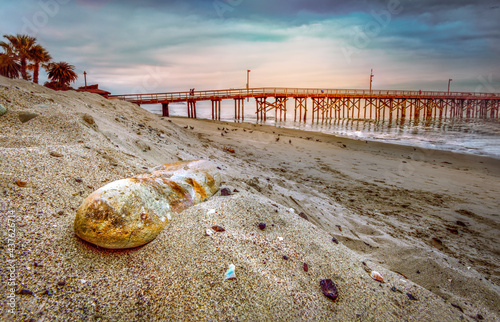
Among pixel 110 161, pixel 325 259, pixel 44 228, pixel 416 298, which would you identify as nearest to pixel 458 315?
pixel 416 298

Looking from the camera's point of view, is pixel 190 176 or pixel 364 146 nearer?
pixel 190 176

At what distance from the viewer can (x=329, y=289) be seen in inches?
88.4

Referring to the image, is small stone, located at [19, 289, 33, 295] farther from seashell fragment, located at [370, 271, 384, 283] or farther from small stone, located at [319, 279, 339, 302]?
seashell fragment, located at [370, 271, 384, 283]

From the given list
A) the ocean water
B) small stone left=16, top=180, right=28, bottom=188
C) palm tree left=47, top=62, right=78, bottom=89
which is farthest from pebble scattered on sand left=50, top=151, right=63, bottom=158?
palm tree left=47, top=62, right=78, bottom=89

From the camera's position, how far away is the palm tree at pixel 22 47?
22359 mm

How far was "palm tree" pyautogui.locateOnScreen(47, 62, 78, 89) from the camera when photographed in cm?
2195

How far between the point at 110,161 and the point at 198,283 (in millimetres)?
2596

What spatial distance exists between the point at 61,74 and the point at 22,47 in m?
4.64

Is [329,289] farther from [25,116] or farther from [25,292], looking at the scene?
[25,116]

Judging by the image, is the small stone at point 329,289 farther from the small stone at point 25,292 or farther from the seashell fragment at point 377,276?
the small stone at point 25,292

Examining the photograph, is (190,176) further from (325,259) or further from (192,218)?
(325,259)

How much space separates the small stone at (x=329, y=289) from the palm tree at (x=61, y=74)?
2772 centimetres

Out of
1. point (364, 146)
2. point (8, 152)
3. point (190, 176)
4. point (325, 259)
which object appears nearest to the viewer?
point (325, 259)

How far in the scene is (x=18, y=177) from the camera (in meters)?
2.50
